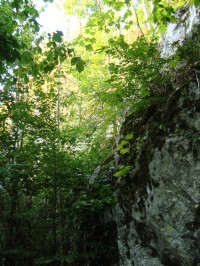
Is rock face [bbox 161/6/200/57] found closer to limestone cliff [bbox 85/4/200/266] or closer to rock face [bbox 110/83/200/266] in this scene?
limestone cliff [bbox 85/4/200/266]

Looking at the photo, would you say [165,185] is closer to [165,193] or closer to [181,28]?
[165,193]

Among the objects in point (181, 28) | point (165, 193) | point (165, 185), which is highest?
point (181, 28)

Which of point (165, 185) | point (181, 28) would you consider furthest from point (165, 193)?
point (181, 28)

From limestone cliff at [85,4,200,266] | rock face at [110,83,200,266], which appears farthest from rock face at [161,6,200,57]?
rock face at [110,83,200,266]

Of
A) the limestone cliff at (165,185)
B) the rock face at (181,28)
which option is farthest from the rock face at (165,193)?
the rock face at (181,28)

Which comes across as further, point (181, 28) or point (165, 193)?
point (181, 28)

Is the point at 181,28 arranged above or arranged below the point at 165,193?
above

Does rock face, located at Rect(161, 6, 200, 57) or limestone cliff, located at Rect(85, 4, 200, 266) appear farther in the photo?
rock face, located at Rect(161, 6, 200, 57)

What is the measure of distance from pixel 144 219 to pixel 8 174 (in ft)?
9.48

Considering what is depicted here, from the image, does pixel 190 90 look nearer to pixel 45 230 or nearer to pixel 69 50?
pixel 69 50

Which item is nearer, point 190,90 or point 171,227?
point 171,227

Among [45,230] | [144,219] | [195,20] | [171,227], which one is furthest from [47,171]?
[195,20]

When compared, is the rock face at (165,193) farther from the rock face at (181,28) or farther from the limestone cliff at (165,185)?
the rock face at (181,28)

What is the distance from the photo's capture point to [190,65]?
3947mm
